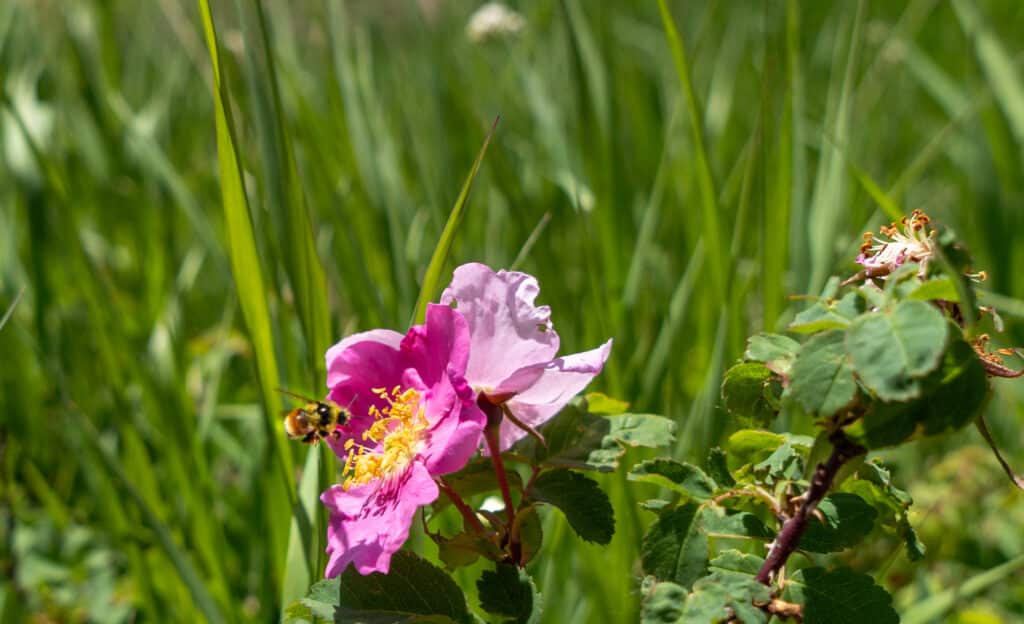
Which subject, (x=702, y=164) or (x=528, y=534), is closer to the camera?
(x=528, y=534)

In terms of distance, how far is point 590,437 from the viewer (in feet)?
1.61

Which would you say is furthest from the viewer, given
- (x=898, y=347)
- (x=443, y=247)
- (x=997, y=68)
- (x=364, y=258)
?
(x=997, y=68)

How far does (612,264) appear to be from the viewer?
1.09 m

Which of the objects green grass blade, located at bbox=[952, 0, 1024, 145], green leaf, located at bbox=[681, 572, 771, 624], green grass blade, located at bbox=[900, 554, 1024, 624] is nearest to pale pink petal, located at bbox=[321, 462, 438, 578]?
green leaf, located at bbox=[681, 572, 771, 624]

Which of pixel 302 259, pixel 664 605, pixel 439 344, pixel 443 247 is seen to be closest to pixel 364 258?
pixel 302 259

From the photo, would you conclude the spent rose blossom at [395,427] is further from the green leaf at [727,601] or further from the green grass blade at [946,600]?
the green grass blade at [946,600]

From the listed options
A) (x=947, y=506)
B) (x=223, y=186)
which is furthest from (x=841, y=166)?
(x=223, y=186)

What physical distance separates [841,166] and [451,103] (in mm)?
874

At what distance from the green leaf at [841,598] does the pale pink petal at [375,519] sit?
0.51ft

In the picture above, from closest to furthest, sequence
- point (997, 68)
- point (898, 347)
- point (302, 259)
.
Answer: point (898, 347) → point (302, 259) → point (997, 68)

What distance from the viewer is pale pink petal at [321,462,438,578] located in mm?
418

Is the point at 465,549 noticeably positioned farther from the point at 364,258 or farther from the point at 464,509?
the point at 364,258

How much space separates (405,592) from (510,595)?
5 cm

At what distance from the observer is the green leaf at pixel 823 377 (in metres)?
0.35
